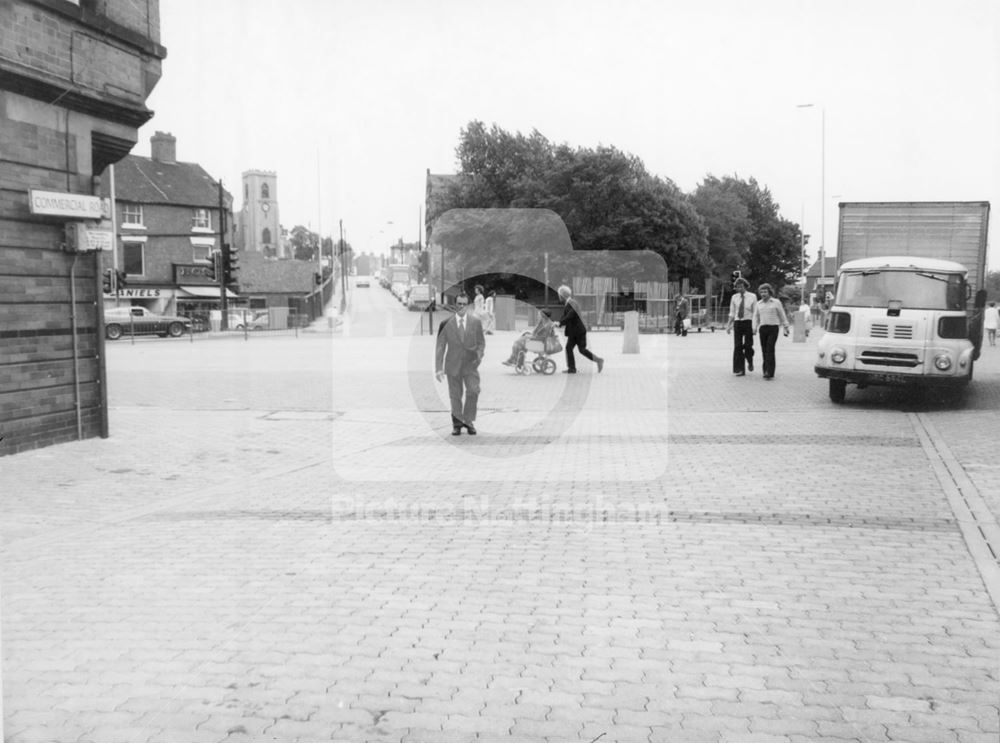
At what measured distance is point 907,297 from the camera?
13.7 m

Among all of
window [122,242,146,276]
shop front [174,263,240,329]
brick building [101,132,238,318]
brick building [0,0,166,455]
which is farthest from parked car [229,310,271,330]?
brick building [0,0,166,455]

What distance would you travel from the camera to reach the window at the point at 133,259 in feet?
186

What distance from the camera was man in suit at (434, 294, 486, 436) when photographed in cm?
1084

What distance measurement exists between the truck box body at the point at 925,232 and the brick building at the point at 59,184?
10600 mm

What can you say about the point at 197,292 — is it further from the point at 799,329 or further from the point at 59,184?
the point at 59,184

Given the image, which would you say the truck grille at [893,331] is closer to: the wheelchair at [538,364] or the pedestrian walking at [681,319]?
the wheelchair at [538,364]

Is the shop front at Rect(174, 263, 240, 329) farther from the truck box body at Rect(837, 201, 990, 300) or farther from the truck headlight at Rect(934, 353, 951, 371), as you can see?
the truck headlight at Rect(934, 353, 951, 371)

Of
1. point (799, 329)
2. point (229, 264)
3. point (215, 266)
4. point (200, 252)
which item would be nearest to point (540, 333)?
point (229, 264)

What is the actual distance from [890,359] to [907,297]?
40.5 inches

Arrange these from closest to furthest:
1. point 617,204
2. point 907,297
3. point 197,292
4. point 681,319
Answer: point 907,297
point 681,319
point 617,204
point 197,292

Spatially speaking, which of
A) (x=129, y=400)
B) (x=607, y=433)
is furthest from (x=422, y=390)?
(x=607, y=433)

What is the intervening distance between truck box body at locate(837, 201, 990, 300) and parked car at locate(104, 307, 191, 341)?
30797mm

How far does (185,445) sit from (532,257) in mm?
16381

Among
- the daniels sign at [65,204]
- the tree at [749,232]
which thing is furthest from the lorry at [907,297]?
the tree at [749,232]
